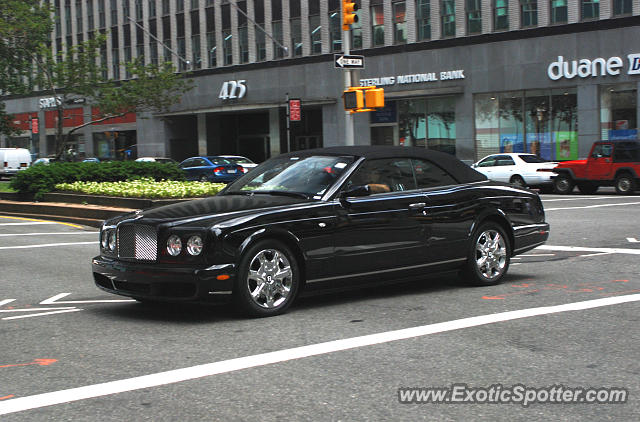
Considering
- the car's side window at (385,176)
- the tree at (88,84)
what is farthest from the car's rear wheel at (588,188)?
the car's side window at (385,176)

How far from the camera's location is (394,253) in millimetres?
7953

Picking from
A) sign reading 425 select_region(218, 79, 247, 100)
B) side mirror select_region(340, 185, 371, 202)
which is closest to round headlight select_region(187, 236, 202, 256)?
side mirror select_region(340, 185, 371, 202)

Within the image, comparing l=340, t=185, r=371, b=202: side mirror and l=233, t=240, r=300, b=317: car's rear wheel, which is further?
l=340, t=185, r=371, b=202: side mirror

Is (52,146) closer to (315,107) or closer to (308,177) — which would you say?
(315,107)

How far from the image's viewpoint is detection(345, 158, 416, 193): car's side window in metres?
8.02

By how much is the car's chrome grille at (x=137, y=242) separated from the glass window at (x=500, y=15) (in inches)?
1306

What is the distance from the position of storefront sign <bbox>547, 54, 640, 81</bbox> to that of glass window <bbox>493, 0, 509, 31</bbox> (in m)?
3.13

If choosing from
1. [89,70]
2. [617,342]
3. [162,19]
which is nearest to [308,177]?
[617,342]

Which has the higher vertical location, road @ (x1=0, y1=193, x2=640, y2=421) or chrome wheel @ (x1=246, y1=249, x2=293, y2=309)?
chrome wheel @ (x1=246, y1=249, x2=293, y2=309)

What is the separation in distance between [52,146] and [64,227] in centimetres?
5203

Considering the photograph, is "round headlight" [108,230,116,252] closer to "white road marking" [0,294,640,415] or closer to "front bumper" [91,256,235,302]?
"front bumper" [91,256,235,302]

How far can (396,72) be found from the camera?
42.0 m

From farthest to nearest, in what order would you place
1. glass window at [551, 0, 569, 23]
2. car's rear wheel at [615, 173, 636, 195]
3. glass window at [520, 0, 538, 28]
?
glass window at [520, 0, 538, 28] → glass window at [551, 0, 569, 23] → car's rear wheel at [615, 173, 636, 195]

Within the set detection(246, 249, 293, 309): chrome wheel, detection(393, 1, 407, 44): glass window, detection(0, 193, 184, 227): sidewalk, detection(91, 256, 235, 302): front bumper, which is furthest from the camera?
detection(393, 1, 407, 44): glass window
